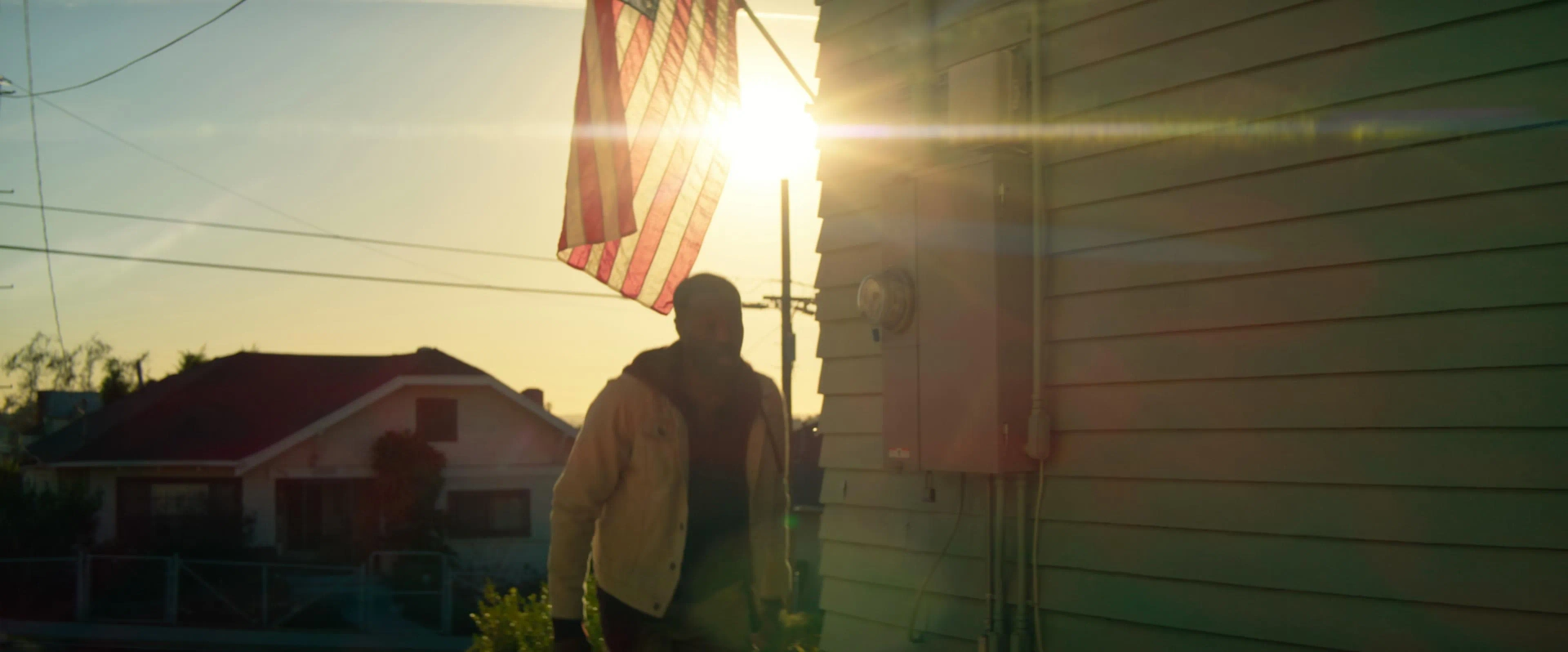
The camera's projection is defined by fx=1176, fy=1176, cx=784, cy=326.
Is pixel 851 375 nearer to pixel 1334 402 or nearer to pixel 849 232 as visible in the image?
pixel 849 232

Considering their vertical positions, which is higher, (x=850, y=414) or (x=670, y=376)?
(x=670, y=376)

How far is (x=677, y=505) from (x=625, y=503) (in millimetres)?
168

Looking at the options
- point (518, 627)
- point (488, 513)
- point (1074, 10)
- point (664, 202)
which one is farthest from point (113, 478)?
point (1074, 10)

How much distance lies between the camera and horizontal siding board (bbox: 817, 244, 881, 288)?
498 cm

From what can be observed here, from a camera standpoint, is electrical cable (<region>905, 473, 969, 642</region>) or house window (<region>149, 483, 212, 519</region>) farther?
house window (<region>149, 483, 212, 519</region>)

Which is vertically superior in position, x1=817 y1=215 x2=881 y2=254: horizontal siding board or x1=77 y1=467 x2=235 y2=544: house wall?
x1=817 y1=215 x2=881 y2=254: horizontal siding board

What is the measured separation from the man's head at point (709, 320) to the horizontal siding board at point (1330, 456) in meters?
1.27

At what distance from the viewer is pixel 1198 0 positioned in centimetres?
377

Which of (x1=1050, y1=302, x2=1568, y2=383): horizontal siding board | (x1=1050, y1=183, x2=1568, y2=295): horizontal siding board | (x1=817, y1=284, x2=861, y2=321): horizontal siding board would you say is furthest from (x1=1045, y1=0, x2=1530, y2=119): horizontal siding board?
(x1=817, y1=284, x2=861, y2=321): horizontal siding board

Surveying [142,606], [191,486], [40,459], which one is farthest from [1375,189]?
[40,459]

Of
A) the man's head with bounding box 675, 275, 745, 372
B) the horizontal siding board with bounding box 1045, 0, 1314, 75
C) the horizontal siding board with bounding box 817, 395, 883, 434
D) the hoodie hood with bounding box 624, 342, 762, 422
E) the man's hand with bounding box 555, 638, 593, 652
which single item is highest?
the horizontal siding board with bounding box 1045, 0, 1314, 75

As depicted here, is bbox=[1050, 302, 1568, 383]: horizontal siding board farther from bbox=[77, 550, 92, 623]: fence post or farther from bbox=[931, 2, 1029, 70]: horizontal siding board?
bbox=[77, 550, 92, 623]: fence post

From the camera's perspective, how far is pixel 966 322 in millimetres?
4254

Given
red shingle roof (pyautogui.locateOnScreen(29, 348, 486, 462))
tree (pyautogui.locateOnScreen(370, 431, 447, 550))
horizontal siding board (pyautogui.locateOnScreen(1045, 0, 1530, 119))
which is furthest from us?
red shingle roof (pyautogui.locateOnScreen(29, 348, 486, 462))
